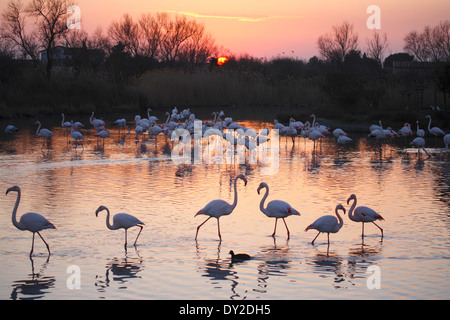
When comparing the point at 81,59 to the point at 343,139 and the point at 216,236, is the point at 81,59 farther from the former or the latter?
the point at 216,236

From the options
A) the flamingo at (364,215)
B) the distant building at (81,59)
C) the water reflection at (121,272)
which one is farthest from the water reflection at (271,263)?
the distant building at (81,59)

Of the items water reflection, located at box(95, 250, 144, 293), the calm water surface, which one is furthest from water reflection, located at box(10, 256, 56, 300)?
water reflection, located at box(95, 250, 144, 293)

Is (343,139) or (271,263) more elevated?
(343,139)

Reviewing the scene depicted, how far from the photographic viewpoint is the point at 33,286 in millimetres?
6961

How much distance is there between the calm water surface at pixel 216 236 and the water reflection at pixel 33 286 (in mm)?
23

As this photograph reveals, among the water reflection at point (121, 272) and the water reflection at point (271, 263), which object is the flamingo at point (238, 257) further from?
the water reflection at point (121, 272)

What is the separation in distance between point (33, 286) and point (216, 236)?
2.98m

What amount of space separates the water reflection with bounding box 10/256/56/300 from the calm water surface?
0.08ft

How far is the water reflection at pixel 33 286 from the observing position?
668cm

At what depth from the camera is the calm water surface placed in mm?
7023

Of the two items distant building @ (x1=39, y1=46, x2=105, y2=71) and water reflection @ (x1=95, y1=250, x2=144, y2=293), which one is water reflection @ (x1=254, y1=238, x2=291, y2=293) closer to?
water reflection @ (x1=95, y1=250, x2=144, y2=293)

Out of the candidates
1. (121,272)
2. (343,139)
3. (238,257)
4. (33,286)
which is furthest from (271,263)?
(343,139)

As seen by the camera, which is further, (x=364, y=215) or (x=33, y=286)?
(x=364, y=215)
